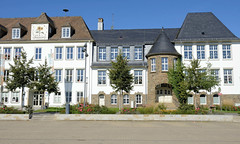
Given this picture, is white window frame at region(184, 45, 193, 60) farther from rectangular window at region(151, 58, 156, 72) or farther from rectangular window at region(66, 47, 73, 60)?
rectangular window at region(66, 47, 73, 60)

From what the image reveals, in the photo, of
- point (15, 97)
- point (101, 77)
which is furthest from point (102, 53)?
point (15, 97)

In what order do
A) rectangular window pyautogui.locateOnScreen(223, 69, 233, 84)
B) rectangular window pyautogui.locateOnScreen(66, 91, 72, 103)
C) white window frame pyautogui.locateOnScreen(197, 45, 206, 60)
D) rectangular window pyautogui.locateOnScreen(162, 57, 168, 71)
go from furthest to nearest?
rectangular window pyautogui.locateOnScreen(66, 91, 72, 103) → white window frame pyautogui.locateOnScreen(197, 45, 206, 60) → rectangular window pyautogui.locateOnScreen(223, 69, 233, 84) → rectangular window pyautogui.locateOnScreen(162, 57, 168, 71)

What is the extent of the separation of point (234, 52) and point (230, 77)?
3490 millimetres

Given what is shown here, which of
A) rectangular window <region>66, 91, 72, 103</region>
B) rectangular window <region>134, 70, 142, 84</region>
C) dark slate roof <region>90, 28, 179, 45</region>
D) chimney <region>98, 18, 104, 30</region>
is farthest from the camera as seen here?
chimney <region>98, 18, 104, 30</region>

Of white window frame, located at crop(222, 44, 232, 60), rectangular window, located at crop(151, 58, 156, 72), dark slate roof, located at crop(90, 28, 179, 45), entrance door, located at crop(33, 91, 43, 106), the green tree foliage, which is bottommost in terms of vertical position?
entrance door, located at crop(33, 91, 43, 106)

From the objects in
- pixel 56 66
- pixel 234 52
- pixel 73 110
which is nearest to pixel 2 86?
pixel 56 66

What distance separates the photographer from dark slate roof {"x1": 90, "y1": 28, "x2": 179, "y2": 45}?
3194 cm

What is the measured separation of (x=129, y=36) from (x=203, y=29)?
437 inches

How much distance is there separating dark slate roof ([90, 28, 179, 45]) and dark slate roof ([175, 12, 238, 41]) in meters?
2.04

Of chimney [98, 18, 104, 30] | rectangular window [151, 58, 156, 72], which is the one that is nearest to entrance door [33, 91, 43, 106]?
chimney [98, 18, 104, 30]

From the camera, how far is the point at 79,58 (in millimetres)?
30875

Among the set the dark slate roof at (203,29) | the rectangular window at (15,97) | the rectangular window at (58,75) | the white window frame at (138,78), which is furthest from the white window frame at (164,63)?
the rectangular window at (15,97)

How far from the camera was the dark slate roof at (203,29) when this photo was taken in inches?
1173

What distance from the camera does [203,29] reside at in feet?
102
